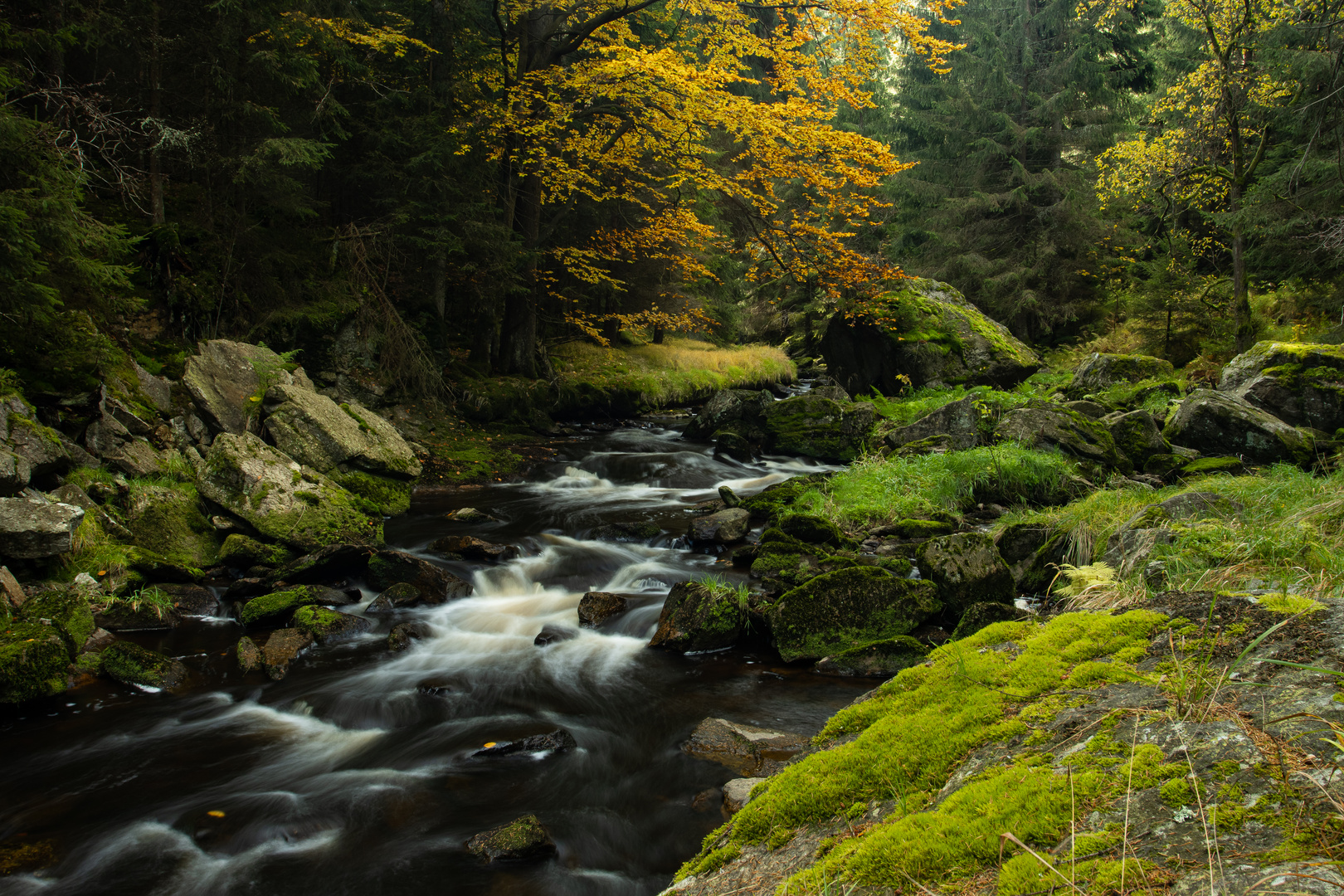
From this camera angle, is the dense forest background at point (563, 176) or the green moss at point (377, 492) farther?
the green moss at point (377, 492)

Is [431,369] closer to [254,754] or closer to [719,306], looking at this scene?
[254,754]

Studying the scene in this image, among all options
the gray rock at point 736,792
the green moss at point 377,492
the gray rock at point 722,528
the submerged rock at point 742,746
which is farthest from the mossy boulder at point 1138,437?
the green moss at point 377,492

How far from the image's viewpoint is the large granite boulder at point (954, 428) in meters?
12.0

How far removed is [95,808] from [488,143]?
542 inches

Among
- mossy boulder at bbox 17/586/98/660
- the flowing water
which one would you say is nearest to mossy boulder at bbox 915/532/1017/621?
the flowing water

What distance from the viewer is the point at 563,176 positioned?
1524 centimetres

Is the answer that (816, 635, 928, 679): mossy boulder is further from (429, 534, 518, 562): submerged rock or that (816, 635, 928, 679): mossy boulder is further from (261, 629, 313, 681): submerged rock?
(429, 534, 518, 562): submerged rock

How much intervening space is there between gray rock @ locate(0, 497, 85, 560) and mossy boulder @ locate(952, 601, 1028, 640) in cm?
793

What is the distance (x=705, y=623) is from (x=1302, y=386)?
33.0 feet

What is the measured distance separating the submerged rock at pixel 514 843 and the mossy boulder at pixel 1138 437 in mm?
9543

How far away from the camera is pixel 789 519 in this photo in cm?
A: 867

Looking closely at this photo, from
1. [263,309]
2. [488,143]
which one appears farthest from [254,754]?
[488,143]

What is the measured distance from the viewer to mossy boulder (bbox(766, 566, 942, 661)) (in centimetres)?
627

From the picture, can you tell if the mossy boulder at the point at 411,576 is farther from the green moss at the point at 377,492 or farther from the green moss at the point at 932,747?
the green moss at the point at 932,747
